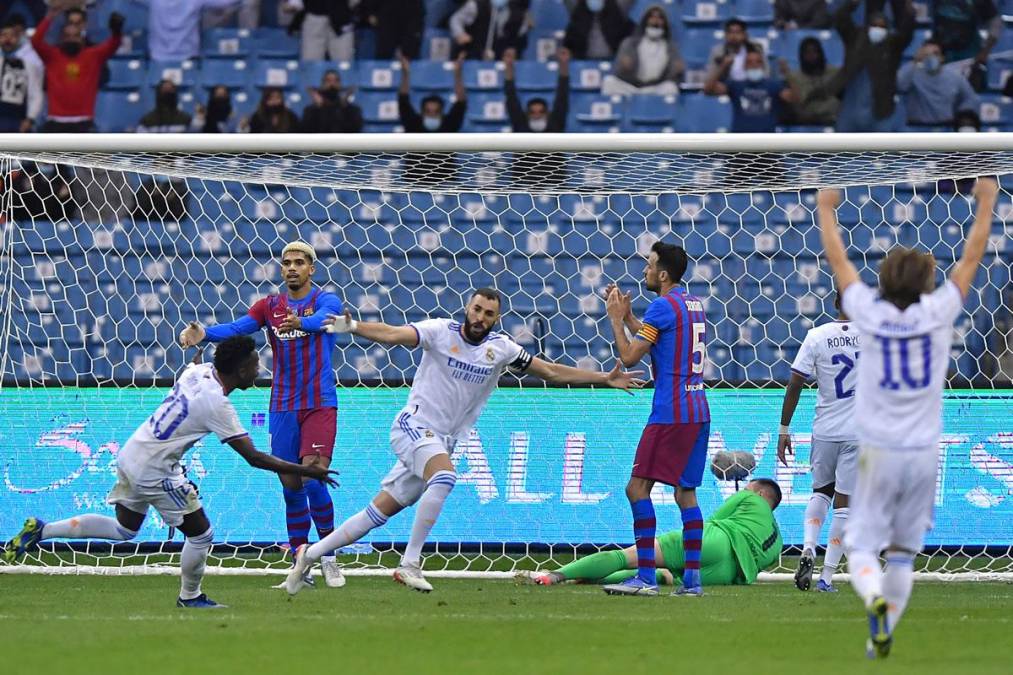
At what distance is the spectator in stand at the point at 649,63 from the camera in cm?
1770

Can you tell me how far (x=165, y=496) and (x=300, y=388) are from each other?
2241mm

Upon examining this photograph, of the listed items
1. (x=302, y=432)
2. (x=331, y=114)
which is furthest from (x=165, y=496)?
(x=331, y=114)

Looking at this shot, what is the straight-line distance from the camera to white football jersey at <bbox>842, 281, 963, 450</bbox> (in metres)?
6.19

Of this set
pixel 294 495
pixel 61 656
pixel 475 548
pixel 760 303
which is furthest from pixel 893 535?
pixel 760 303

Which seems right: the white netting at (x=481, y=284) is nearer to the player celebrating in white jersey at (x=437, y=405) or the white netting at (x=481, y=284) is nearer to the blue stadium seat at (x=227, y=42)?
the player celebrating in white jersey at (x=437, y=405)

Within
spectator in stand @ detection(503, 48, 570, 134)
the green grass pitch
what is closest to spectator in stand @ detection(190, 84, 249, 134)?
spectator in stand @ detection(503, 48, 570, 134)

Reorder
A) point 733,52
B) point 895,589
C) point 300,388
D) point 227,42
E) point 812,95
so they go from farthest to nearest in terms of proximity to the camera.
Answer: point 227,42, point 733,52, point 812,95, point 300,388, point 895,589

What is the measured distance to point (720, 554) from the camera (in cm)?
1014

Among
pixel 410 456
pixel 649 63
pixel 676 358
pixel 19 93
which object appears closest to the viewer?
pixel 410 456

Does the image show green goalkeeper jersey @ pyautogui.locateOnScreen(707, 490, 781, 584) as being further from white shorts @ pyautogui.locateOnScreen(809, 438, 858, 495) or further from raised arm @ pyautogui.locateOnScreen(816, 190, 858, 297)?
raised arm @ pyautogui.locateOnScreen(816, 190, 858, 297)

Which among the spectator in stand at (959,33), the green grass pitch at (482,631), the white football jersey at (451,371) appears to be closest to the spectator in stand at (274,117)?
the spectator in stand at (959,33)

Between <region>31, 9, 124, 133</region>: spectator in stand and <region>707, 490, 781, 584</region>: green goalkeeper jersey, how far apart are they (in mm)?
10131

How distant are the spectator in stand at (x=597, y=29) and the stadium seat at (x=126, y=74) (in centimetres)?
507

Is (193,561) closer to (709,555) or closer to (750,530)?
(709,555)
